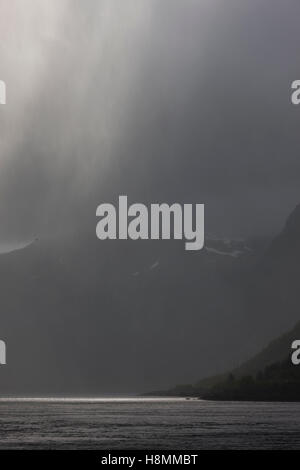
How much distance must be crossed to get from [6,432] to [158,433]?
30579 mm

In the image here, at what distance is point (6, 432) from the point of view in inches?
7466
